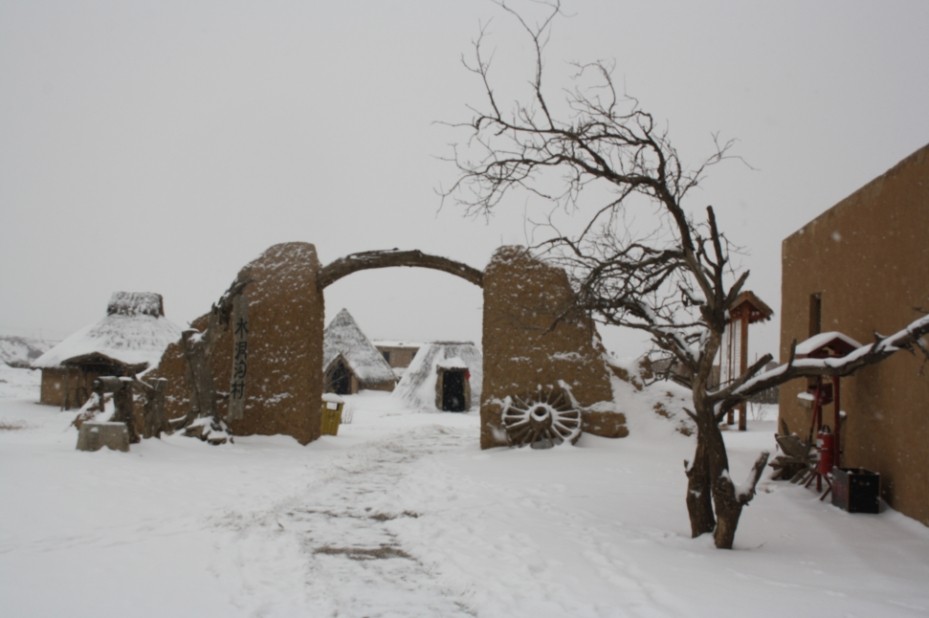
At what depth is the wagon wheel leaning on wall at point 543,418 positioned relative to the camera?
10.9m

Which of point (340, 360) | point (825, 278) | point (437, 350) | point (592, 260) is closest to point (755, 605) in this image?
point (592, 260)

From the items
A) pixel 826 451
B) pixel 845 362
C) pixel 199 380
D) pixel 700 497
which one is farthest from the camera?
pixel 199 380

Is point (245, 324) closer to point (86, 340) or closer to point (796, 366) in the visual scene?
point (796, 366)

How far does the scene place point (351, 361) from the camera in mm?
28516

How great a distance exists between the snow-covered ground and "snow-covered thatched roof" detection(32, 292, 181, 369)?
1427 centimetres

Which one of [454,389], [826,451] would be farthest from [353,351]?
[826,451]

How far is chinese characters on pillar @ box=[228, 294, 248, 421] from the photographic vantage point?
459 inches

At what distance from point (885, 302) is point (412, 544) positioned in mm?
5357

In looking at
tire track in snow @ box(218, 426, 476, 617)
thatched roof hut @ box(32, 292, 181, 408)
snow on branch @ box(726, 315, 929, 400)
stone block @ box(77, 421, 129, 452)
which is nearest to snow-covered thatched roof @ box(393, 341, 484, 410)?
thatched roof hut @ box(32, 292, 181, 408)

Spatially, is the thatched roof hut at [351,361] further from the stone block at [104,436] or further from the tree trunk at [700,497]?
the tree trunk at [700,497]

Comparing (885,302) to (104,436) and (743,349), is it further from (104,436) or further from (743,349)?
(104,436)

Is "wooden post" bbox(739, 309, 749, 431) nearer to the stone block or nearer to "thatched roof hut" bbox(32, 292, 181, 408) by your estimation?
the stone block

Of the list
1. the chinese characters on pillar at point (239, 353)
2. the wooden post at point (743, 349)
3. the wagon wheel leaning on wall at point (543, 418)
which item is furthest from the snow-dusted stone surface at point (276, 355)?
the wooden post at point (743, 349)

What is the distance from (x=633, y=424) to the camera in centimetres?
1154
